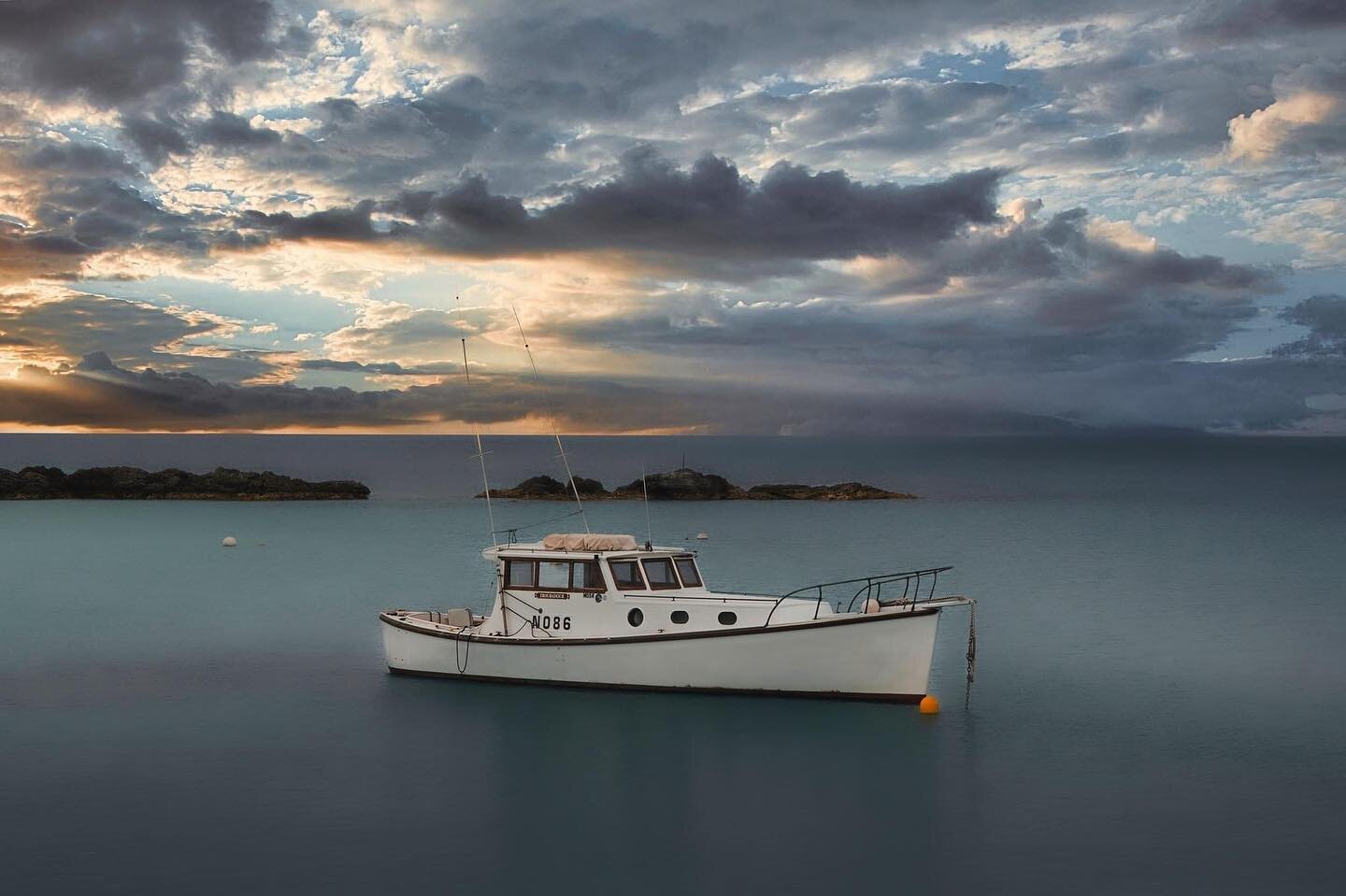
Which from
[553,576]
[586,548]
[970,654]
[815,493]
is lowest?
[970,654]

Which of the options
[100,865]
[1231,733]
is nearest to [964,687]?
[1231,733]

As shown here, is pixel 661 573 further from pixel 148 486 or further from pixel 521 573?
pixel 148 486

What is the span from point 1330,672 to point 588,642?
1944 centimetres

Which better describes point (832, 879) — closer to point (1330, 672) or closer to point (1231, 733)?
point (1231, 733)

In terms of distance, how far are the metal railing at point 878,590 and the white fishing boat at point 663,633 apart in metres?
0.13

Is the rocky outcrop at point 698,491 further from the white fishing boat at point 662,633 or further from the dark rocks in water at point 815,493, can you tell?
the white fishing boat at point 662,633

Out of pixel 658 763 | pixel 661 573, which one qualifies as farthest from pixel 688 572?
pixel 658 763

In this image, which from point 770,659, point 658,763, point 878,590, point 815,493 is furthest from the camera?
point 815,493

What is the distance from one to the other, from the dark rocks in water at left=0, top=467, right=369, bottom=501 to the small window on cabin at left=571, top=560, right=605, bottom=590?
2951 inches

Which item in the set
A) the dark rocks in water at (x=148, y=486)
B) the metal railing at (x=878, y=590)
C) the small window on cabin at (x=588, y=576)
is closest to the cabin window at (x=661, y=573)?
the small window on cabin at (x=588, y=576)

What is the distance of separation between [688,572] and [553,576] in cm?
292

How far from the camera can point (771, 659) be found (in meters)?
22.6

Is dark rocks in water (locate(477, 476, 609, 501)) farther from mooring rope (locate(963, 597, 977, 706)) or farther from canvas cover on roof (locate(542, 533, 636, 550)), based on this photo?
canvas cover on roof (locate(542, 533, 636, 550))

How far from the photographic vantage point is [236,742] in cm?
2166
